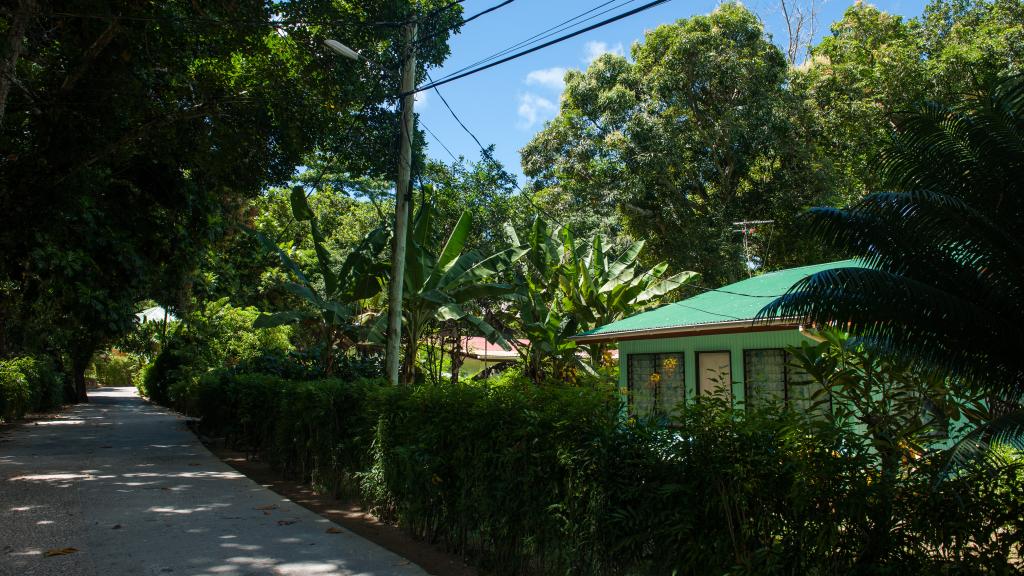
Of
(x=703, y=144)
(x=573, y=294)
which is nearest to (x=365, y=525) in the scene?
(x=573, y=294)

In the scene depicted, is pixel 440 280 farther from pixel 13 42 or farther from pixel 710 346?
pixel 13 42

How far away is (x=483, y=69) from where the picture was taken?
10.1 meters

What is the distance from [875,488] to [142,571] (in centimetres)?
522

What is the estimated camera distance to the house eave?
11.0 meters

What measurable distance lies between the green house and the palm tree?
5.42m

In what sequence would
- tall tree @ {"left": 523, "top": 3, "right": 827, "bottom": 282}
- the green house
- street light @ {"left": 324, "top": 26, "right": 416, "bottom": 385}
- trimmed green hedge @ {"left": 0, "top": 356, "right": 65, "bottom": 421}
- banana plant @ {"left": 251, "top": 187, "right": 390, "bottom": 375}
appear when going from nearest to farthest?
1. street light @ {"left": 324, "top": 26, "right": 416, "bottom": 385}
2. the green house
3. banana plant @ {"left": 251, "top": 187, "right": 390, "bottom": 375}
4. trimmed green hedge @ {"left": 0, "top": 356, "right": 65, "bottom": 421}
5. tall tree @ {"left": 523, "top": 3, "right": 827, "bottom": 282}

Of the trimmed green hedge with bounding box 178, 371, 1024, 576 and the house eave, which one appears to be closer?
the trimmed green hedge with bounding box 178, 371, 1024, 576

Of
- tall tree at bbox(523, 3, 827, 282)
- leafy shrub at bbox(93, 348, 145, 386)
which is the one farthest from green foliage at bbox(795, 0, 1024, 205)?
leafy shrub at bbox(93, 348, 145, 386)

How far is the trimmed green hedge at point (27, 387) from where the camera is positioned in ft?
64.3

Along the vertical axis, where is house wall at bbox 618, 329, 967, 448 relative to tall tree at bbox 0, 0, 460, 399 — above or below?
below

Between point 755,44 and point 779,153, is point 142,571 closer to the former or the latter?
point 779,153

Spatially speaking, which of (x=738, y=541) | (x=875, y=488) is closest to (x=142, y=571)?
(x=738, y=541)

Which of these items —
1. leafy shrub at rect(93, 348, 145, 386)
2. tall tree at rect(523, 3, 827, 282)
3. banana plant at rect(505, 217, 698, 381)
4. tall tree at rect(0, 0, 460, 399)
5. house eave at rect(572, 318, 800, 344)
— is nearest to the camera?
house eave at rect(572, 318, 800, 344)

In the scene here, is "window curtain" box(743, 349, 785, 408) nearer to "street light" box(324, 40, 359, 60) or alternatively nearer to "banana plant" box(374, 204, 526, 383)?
"banana plant" box(374, 204, 526, 383)
